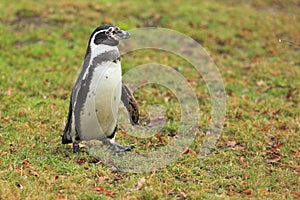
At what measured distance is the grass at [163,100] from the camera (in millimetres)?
6004

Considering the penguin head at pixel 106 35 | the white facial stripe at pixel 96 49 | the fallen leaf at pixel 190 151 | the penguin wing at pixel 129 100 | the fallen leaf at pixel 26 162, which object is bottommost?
the fallen leaf at pixel 26 162

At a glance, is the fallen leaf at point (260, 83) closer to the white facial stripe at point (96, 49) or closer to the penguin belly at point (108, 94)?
the penguin belly at point (108, 94)

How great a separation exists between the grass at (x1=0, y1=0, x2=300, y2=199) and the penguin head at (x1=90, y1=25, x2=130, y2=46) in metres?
1.48

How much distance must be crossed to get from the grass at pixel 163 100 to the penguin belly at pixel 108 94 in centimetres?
55

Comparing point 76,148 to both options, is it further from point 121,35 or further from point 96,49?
point 121,35

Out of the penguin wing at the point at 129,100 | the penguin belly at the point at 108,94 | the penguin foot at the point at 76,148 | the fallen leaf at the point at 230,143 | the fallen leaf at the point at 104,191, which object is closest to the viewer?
the fallen leaf at the point at 104,191

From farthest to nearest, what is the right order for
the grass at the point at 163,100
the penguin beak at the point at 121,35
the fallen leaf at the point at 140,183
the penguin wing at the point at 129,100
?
the penguin wing at the point at 129,100, the penguin beak at the point at 121,35, the grass at the point at 163,100, the fallen leaf at the point at 140,183

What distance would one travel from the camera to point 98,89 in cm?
643

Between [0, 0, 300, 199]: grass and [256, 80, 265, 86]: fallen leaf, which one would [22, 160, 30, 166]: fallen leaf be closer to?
[0, 0, 300, 199]: grass

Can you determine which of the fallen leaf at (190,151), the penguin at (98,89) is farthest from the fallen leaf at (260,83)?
the penguin at (98,89)

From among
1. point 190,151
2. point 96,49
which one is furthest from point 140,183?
point 96,49

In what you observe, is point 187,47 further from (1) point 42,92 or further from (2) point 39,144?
(2) point 39,144

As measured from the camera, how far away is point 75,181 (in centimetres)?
600

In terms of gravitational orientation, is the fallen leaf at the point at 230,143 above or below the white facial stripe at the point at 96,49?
below
